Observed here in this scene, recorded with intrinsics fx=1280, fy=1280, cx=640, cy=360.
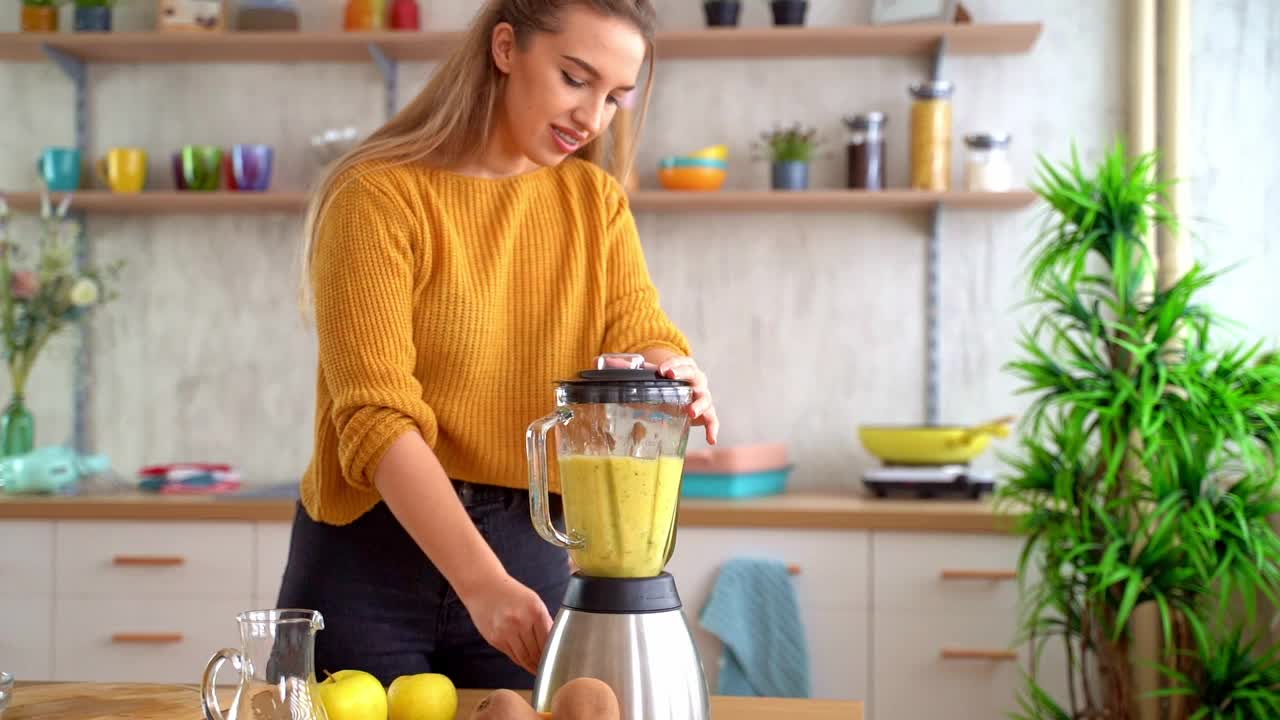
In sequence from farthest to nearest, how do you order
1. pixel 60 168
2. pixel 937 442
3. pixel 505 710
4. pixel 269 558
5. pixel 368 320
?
1. pixel 60 168
2. pixel 937 442
3. pixel 269 558
4. pixel 368 320
5. pixel 505 710

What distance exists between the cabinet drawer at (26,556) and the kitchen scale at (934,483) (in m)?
1.81

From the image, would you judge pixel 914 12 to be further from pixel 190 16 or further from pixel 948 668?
pixel 190 16

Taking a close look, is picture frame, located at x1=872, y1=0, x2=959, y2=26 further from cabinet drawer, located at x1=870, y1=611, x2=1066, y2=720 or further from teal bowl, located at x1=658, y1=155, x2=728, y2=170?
cabinet drawer, located at x1=870, y1=611, x2=1066, y2=720

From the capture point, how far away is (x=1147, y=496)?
2.43 meters

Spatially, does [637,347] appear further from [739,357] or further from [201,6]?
[201,6]

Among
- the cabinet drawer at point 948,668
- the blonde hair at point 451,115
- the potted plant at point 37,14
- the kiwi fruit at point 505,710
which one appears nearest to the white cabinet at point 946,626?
the cabinet drawer at point 948,668

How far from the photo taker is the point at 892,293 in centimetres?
320

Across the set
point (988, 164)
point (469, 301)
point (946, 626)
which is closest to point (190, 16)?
point (988, 164)

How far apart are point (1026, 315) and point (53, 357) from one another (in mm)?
2493

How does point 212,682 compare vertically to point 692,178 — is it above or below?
below

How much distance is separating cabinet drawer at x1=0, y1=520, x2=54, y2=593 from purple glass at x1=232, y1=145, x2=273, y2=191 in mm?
923

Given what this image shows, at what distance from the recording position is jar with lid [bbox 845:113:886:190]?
Answer: 3014 mm

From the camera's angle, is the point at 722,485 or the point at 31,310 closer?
the point at 722,485

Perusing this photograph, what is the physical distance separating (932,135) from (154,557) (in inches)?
78.3
